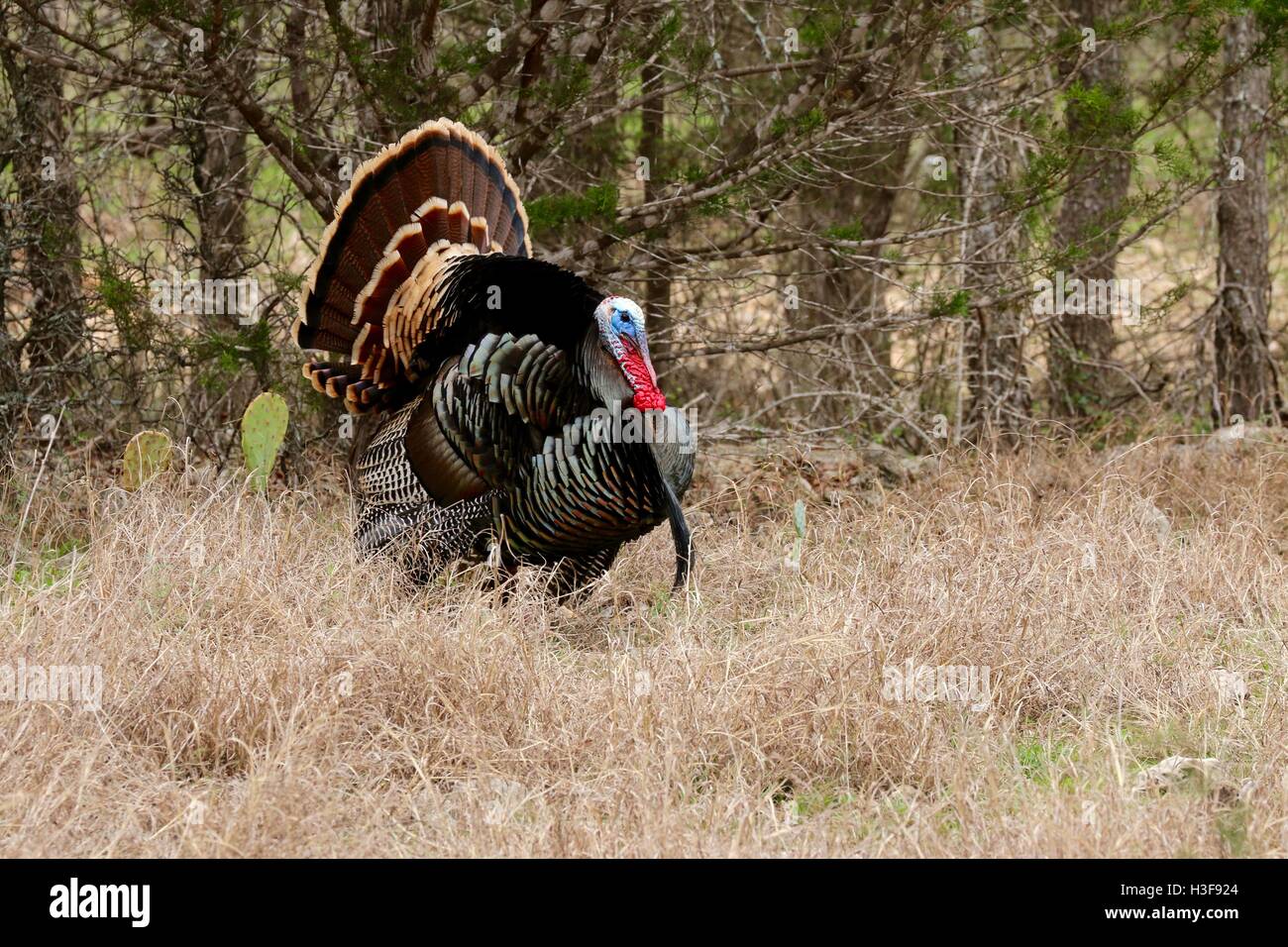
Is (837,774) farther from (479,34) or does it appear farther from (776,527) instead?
(479,34)

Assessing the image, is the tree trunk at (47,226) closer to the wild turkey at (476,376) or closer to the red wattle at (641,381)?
the wild turkey at (476,376)

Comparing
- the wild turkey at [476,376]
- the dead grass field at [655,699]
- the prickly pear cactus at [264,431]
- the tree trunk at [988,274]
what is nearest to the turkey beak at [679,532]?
the wild turkey at [476,376]

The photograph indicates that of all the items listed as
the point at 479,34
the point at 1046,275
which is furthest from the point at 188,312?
the point at 1046,275

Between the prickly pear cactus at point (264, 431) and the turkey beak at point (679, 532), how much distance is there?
1693 millimetres

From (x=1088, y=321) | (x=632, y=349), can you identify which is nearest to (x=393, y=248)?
(x=632, y=349)

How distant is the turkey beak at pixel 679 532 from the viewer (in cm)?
448

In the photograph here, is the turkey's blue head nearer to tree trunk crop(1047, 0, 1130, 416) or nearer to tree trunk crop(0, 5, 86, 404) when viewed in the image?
tree trunk crop(0, 5, 86, 404)

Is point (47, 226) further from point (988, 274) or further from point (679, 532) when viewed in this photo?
point (988, 274)

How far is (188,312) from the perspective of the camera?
20.7ft

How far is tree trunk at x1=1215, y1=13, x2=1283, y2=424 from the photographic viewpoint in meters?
7.55

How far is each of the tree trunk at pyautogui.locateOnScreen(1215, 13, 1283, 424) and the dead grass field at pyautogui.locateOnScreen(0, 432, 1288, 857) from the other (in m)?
2.60

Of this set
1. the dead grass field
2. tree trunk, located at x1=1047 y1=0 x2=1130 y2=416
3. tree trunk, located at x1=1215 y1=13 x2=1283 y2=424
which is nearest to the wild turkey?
the dead grass field

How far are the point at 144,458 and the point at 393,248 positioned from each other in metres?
1.21

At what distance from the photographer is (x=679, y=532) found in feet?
14.8
